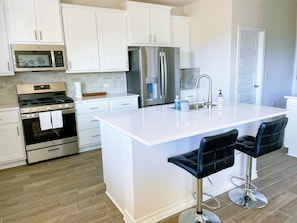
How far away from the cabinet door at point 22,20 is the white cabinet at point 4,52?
3.5 inches

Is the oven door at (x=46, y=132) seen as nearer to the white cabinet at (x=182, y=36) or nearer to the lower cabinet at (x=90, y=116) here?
the lower cabinet at (x=90, y=116)

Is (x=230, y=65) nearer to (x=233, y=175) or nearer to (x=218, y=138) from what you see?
(x=233, y=175)

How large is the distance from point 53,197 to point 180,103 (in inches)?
71.3

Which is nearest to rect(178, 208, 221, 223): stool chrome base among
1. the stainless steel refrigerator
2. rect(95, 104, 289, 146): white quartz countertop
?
rect(95, 104, 289, 146): white quartz countertop

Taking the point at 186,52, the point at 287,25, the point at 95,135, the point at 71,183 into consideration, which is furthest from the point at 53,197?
the point at 287,25

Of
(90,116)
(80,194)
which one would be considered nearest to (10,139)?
(90,116)

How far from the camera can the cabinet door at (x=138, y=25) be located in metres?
4.16

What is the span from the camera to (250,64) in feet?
14.9

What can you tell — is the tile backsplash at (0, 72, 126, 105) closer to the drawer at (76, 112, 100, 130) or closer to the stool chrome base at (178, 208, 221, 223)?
the drawer at (76, 112, 100, 130)

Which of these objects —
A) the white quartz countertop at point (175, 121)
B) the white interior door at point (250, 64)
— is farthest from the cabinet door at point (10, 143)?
the white interior door at point (250, 64)

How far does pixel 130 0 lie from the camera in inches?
169

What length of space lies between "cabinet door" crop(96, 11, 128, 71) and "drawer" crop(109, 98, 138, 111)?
0.63 metres

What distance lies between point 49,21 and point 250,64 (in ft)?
12.4

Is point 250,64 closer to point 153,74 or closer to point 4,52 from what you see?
point 153,74
